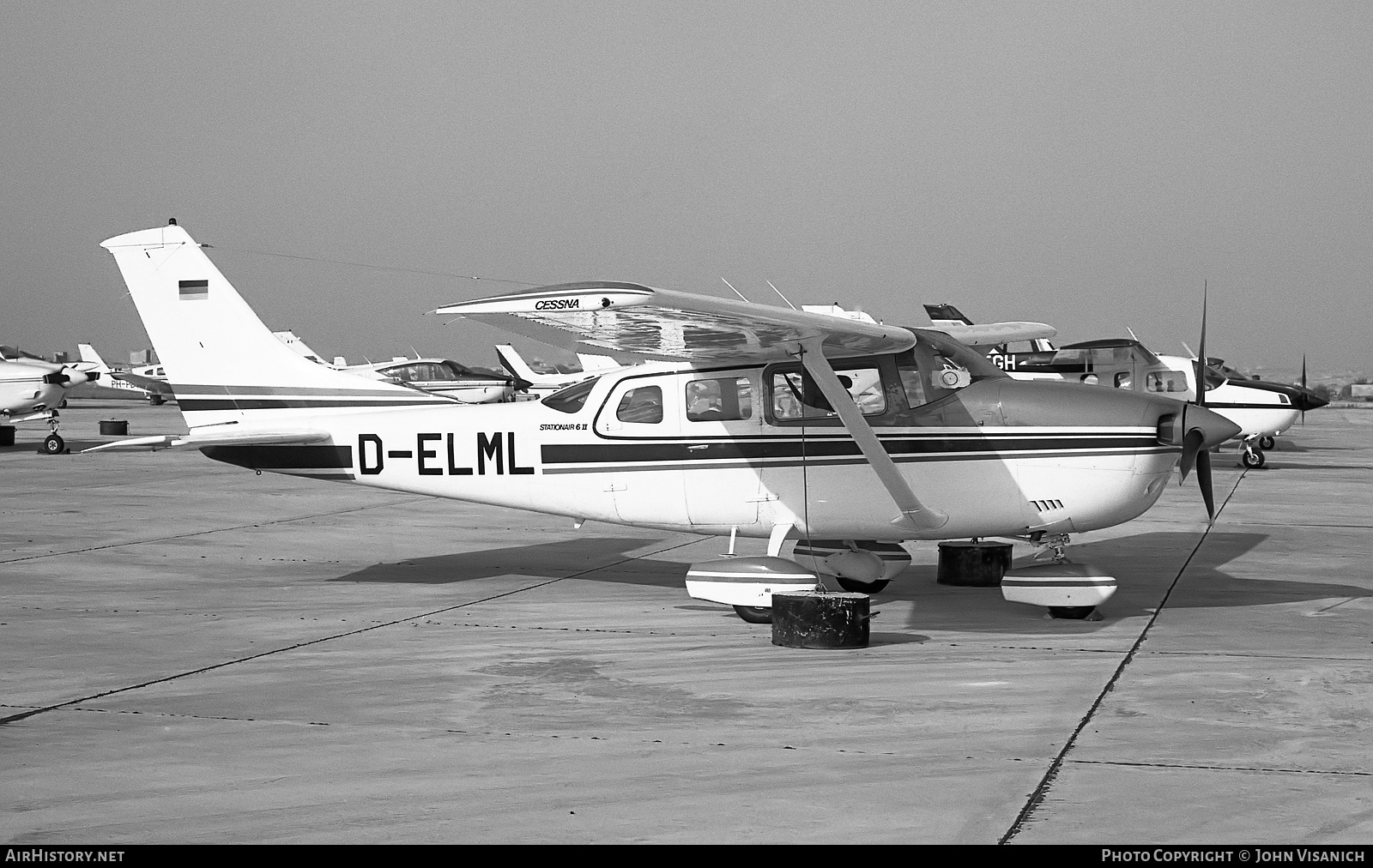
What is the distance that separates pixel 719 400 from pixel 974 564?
2.87 meters

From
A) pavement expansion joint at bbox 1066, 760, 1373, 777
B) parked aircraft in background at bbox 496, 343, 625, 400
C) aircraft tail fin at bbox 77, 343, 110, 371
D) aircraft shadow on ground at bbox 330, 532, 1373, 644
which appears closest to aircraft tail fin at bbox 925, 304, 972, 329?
parked aircraft in background at bbox 496, 343, 625, 400

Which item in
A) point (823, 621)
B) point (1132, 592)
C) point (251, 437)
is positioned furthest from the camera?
point (251, 437)

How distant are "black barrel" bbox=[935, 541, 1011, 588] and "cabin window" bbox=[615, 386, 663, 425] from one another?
9.31 ft

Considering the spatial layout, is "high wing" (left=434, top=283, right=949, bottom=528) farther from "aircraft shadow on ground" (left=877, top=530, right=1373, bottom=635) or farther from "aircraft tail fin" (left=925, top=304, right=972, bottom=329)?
"aircraft tail fin" (left=925, top=304, right=972, bottom=329)

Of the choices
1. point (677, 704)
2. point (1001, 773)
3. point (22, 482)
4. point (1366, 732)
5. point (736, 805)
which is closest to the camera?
point (736, 805)

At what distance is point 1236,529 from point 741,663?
967 centimetres

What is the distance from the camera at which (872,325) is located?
8.95m

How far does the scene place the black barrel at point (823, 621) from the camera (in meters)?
8.25

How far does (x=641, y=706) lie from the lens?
6801 millimetres

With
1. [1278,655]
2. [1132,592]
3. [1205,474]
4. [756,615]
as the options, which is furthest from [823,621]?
[1132,592]

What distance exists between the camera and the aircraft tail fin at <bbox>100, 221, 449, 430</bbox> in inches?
450

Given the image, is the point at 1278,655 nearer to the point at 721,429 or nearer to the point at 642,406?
the point at 721,429

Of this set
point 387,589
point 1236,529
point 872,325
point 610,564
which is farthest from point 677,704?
point 1236,529

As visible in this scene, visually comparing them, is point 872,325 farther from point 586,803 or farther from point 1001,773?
point 586,803
